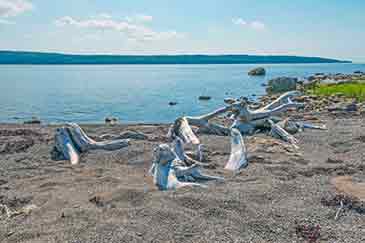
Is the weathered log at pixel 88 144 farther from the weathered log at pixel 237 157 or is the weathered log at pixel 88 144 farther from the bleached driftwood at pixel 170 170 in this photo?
the bleached driftwood at pixel 170 170

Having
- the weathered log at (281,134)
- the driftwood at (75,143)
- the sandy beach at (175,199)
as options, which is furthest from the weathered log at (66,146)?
the weathered log at (281,134)

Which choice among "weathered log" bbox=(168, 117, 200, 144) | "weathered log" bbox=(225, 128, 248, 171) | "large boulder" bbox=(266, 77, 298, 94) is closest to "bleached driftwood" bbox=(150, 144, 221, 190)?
"weathered log" bbox=(225, 128, 248, 171)

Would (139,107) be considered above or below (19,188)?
below

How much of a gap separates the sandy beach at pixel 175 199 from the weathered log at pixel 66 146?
10.9 inches

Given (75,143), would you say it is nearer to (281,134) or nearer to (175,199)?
(175,199)

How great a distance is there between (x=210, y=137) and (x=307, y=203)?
6868mm

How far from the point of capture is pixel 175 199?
290 inches

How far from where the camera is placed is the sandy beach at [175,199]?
620cm

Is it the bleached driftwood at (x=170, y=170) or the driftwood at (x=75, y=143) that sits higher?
the bleached driftwood at (x=170, y=170)

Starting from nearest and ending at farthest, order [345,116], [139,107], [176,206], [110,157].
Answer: [176,206]
[110,157]
[345,116]
[139,107]

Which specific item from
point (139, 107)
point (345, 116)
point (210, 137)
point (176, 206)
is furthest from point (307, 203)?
point (139, 107)

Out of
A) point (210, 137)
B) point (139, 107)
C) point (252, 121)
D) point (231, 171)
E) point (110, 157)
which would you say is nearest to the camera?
point (231, 171)

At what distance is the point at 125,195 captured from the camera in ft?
24.8

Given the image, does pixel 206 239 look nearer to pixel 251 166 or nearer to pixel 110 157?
pixel 251 166
